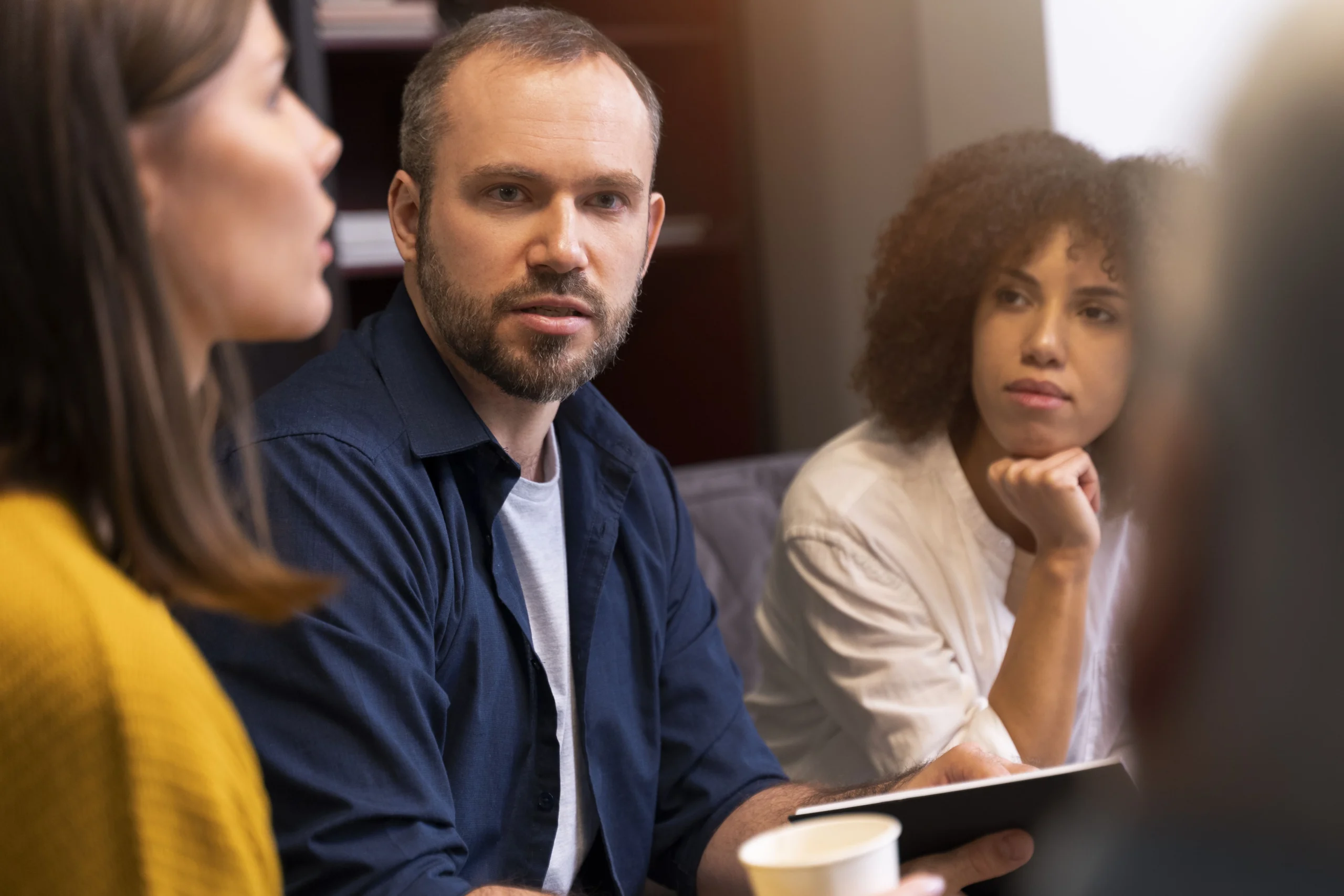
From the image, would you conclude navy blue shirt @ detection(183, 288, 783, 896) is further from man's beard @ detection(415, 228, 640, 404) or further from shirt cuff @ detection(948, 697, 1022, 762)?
shirt cuff @ detection(948, 697, 1022, 762)

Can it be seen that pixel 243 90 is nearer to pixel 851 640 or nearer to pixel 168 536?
pixel 168 536

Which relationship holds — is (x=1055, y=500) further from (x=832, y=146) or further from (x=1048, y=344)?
(x=832, y=146)

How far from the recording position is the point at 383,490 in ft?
3.37

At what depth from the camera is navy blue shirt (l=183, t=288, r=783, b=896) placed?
36.2 inches

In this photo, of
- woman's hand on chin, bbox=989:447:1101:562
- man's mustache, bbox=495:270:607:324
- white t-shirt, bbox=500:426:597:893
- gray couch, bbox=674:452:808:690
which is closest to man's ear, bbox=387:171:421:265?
man's mustache, bbox=495:270:607:324

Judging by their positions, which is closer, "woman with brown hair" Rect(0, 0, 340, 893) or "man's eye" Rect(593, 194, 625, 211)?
"woman with brown hair" Rect(0, 0, 340, 893)

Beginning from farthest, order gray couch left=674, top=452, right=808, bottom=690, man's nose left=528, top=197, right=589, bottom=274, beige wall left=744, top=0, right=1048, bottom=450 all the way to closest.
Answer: beige wall left=744, top=0, right=1048, bottom=450, gray couch left=674, top=452, right=808, bottom=690, man's nose left=528, top=197, right=589, bottom=274

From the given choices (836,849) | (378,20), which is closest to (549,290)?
(836,849)

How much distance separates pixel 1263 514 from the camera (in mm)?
386

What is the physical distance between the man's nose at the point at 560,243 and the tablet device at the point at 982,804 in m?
0.54

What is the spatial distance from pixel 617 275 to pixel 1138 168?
664 millimetres

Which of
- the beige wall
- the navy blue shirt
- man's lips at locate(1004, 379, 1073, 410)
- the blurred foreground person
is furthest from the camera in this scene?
the beige wall

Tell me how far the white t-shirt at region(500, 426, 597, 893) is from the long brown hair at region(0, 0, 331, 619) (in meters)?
0.51

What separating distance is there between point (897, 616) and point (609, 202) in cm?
55
